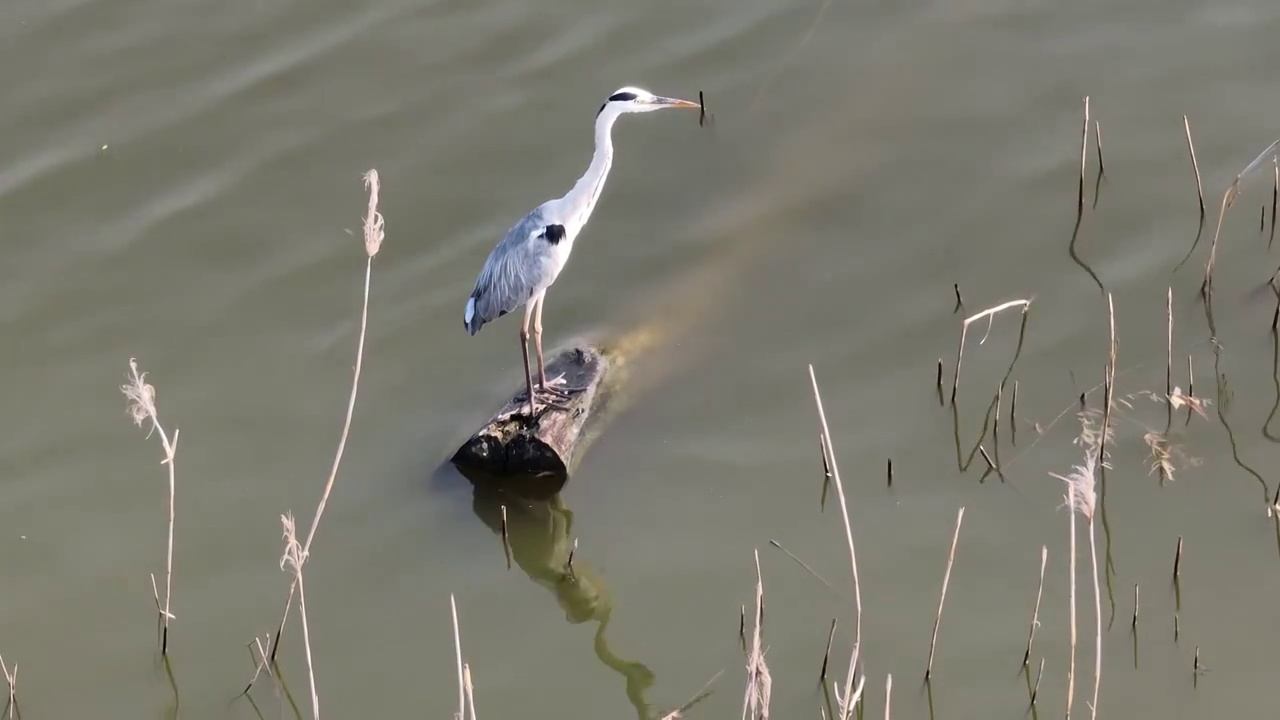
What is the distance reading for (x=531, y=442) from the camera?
5.57 metres

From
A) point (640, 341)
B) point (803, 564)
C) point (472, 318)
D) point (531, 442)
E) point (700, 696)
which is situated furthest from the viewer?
point (640, 341)

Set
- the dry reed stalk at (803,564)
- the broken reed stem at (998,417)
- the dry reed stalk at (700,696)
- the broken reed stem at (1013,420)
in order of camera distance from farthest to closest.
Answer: the broken reed stem at (1013,420), the broken reed stem at (998,417), the dry reed stalk at (803,564), the dry reed stalk at (700,696)

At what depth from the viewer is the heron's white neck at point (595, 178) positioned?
6.08 metres

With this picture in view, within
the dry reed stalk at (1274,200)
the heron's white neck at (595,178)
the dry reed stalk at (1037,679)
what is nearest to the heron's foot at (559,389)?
the heron's white neck at (595,178)

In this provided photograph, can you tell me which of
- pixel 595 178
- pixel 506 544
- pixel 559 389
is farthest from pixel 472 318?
pixel 506 544

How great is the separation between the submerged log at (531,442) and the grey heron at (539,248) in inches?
9.2

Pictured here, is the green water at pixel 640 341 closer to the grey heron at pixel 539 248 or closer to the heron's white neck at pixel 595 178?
the grey heron at pixel 539 248

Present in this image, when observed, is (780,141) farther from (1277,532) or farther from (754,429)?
(1277,532)

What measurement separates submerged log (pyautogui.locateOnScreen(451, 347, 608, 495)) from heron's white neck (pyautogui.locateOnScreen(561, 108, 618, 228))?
68 centimetres

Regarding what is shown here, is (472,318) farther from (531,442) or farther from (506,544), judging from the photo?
(506,544)

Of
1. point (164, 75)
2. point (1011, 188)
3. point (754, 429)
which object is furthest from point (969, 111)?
point (164, 75)

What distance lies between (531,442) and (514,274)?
2.48 feet

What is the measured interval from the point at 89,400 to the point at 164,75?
249cm

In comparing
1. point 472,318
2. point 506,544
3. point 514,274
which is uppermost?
point 514,274
